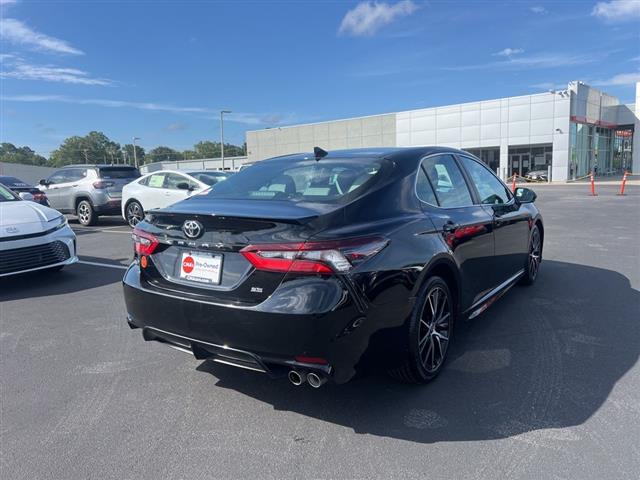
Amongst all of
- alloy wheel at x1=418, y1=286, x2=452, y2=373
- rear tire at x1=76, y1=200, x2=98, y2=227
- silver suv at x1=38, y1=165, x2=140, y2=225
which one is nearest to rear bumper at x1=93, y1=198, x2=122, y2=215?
silver suv at x1=38, y1=165, x2=140, y2=225

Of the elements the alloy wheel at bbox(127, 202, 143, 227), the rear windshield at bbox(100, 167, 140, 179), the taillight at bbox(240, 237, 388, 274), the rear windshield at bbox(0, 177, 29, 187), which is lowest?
the alloy wheel at bbox(127, 202, 143, 227)

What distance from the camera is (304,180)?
3588mm

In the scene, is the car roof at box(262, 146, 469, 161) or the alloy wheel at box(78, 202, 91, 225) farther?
the alloy wheel at box(78, 202, 91, 225)

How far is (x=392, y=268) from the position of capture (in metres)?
2.79

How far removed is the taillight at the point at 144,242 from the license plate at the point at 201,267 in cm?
29

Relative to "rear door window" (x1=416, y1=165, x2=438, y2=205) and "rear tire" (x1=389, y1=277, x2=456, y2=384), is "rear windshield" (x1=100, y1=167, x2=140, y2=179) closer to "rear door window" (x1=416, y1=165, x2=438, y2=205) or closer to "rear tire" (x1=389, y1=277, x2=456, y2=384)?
"rear door window" (x1=416, y1=165, x2=438, y2=205)

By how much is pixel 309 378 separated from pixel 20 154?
127347 millimetres

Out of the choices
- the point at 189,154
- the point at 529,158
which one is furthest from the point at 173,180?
the point at 189,154

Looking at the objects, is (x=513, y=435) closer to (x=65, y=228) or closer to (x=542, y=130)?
(x=65, y=228)

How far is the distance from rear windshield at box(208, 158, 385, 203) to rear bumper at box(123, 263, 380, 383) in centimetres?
80

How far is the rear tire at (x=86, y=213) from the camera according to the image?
44.2 feet

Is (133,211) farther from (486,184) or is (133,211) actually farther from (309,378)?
(309,378)

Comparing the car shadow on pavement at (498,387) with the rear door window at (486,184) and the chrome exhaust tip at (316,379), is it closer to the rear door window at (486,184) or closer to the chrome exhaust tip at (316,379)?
the chrome exhaust tip at (316,379)

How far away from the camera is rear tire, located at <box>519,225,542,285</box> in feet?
18.2
